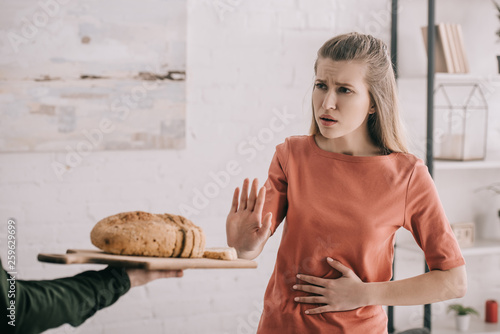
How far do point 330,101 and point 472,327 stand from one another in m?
2.30

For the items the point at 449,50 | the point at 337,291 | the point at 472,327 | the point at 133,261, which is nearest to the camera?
the point at 133,261

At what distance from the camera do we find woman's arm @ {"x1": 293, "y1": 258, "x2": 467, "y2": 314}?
133 cm

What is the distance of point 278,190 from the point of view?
57.7 inches

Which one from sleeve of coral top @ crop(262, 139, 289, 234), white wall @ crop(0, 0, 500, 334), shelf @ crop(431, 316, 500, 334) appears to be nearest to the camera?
sleeve of coral top @ crop(262, 139, 289, 234)

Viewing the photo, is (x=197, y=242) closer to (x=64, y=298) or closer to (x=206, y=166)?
(x=64, y=298)

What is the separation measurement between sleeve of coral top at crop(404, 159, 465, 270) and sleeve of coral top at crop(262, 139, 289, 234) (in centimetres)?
31

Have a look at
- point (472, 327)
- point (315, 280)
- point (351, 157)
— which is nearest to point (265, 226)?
point (315, 280)

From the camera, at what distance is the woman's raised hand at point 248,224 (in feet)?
4.55

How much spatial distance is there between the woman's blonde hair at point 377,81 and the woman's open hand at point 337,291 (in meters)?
0.34

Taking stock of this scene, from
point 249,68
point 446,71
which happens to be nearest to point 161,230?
point 249,68

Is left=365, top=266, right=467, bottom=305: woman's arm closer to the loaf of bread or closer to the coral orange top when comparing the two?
the coral orange top

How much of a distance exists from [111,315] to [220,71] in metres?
1.23

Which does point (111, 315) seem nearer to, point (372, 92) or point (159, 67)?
point (159, 67)

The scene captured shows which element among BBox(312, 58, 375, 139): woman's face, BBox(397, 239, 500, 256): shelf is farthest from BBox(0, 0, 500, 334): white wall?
BBox(312, 58, 375, 139): woman's face
